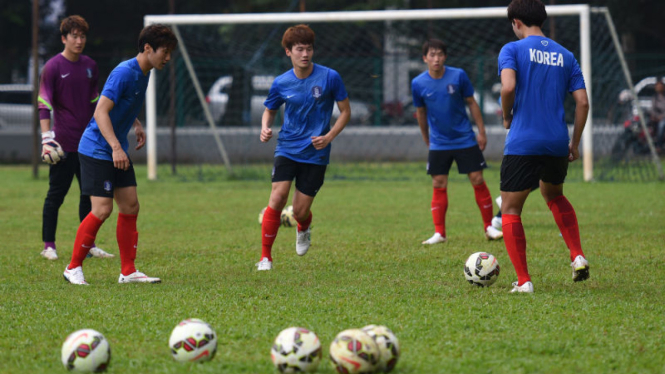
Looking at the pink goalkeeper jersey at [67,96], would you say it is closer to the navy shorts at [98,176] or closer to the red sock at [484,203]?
the navy shorts at [98,176]

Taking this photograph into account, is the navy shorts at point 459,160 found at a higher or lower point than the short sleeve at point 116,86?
lower

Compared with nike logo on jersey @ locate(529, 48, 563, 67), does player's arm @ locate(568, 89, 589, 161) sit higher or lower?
lower

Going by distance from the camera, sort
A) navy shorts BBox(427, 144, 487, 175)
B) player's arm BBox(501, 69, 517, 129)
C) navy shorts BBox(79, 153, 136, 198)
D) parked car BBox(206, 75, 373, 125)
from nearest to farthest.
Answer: player's arm BBox(501, 69, 517, 129)
navy shorts BBox(79, 153, 136, 198)
navy shorts BBox(427, 144, 487, 175)
parked car BBox(206, 75, 373, 125)

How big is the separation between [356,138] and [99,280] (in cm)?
1438

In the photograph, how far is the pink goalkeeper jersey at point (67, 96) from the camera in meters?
7.81

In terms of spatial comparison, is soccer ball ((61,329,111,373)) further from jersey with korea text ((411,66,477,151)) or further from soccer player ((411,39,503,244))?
jersey with korea text ((411,66,477,151))

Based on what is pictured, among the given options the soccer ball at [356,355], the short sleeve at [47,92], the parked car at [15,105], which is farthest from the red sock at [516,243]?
the parked car at [15,105]

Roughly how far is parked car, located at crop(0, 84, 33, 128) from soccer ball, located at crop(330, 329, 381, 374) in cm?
2076

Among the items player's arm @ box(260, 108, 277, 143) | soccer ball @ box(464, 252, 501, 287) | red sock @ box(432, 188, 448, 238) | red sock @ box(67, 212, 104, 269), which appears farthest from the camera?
red sock @ box(432, 188, 448, 238)

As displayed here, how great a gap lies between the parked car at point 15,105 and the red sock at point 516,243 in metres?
19.5

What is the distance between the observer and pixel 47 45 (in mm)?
30078

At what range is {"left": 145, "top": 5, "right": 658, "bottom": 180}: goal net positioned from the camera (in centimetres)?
1712

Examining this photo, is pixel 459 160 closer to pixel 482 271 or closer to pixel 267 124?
pixel 267 124

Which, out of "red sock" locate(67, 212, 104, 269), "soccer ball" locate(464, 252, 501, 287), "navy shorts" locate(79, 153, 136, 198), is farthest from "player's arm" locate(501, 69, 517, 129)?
"red sock" locate(67, 212, 104, 269)
